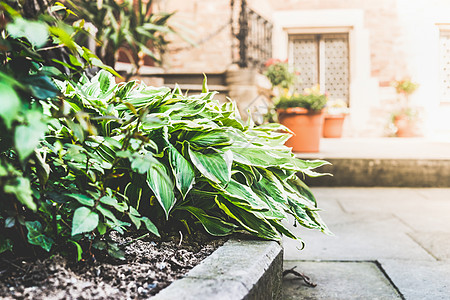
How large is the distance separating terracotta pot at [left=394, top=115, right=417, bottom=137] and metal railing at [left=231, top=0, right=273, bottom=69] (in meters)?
2.94

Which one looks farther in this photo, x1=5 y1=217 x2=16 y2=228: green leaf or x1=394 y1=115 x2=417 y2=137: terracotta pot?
x1=394 y1=115 x2=417 y2=137: terracotta pot

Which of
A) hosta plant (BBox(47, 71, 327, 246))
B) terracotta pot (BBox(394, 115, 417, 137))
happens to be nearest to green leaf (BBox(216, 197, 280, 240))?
hosta plant (BBox(47, 71, 327, 246))

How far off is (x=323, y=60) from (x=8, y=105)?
320 inches

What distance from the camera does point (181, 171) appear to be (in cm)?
96

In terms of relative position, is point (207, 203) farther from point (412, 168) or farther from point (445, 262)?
point (412, 168)

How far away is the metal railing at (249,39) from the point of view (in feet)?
15.6

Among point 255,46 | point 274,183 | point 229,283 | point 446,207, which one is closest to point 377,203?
point 446,207

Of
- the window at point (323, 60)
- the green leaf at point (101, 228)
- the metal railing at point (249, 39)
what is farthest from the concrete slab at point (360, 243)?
the window at point (323, 60)

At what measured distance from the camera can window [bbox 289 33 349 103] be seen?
813 cm

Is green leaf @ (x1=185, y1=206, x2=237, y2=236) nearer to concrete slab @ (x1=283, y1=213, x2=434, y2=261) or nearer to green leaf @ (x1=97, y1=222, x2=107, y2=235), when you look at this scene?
green leaf @ (x1=97, y1=222, x2=107, y2=235)

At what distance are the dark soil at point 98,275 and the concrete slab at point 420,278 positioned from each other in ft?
2.10

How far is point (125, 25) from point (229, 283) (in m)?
3.08

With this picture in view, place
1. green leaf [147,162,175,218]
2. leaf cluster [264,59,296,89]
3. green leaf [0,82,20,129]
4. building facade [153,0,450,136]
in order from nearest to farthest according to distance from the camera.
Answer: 1. green leaf [0,82,20,129]
2. green leaf [147,162,175,218]
3. leaf cluster [264,59,296,89]
4. building facade [153,0,450,136]

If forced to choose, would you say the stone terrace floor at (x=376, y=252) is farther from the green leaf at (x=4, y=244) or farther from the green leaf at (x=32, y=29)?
the green leaf at (x=32, y=29)
